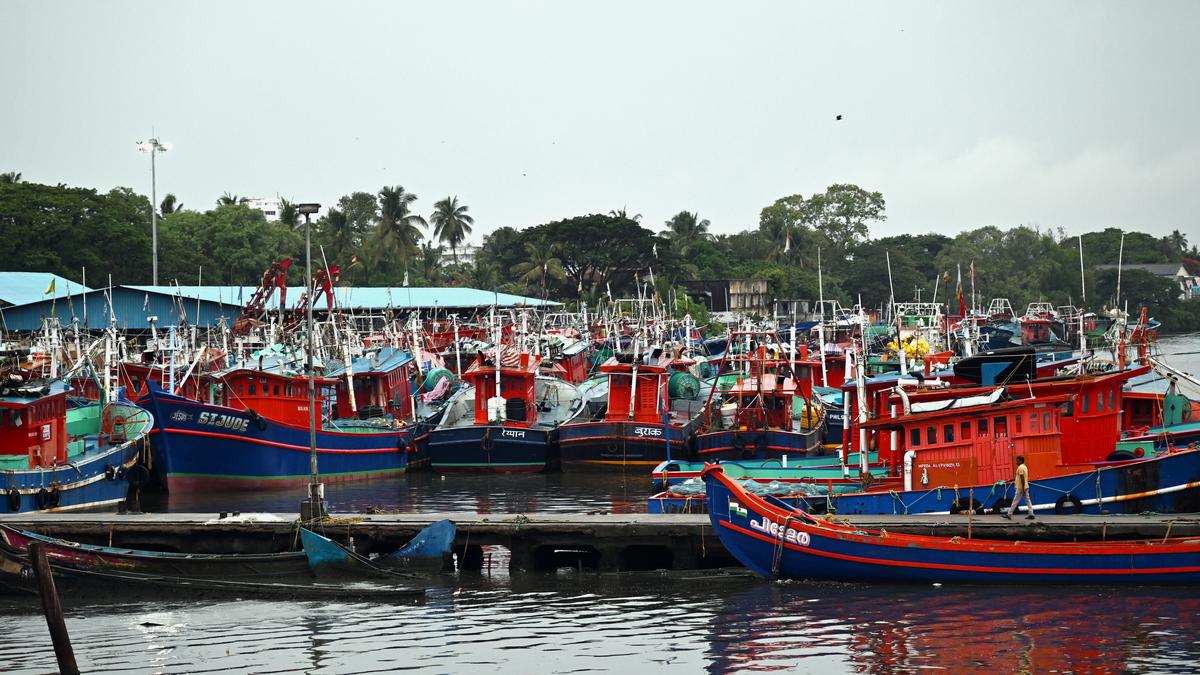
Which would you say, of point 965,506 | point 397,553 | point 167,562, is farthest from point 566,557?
point 965,506

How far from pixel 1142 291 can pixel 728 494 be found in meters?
131

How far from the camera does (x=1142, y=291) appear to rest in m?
146

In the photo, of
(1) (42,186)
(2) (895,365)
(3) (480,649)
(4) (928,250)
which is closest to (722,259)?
(4) (928,250)

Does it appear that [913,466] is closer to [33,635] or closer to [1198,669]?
[1198,669]

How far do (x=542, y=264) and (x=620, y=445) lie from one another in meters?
74.4

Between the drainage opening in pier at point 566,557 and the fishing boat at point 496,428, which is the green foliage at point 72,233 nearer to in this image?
the fishing boat at point 496,428

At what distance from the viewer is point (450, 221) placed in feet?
454

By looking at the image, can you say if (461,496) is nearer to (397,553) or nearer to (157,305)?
(397,553)

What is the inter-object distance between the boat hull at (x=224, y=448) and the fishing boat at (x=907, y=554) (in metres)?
21.1

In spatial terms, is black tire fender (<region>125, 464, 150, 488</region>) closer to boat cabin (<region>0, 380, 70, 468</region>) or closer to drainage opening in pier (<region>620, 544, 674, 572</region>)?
boat cabin (<region>0, 380, 70, 468</region>)

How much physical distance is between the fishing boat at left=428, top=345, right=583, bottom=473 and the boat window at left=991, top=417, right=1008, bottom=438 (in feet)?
73.9

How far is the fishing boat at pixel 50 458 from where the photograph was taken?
36031 mm

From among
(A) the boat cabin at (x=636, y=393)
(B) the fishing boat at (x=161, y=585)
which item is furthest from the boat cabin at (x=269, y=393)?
(B) the fishing boat at (x=161, y=585)

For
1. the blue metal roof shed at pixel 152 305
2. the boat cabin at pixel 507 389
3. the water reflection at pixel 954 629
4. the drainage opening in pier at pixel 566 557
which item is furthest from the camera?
the blue metal roof shed at pixel 152 305
